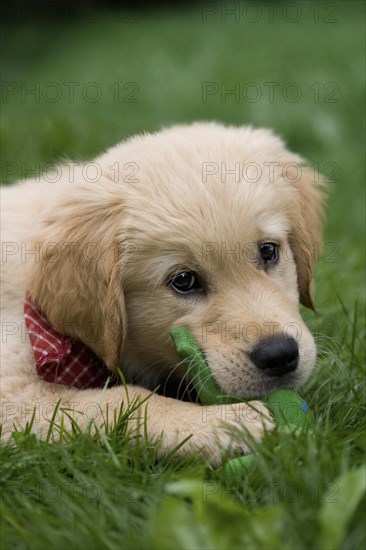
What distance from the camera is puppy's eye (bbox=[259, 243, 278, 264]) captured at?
11.8 feet

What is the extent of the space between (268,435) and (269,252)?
0.91 m

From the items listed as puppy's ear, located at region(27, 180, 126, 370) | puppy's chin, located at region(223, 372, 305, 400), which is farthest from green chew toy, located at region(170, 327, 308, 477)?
puppy's ear, located at region(27, 180, 126, 370)

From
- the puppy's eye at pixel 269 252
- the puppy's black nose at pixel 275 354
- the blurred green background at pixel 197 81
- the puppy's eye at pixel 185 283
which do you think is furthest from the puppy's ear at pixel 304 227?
the blurred green background at pixel 197 81

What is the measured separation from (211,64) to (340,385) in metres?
9.04

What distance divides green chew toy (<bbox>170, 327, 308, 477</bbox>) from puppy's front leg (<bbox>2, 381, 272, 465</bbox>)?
60mm

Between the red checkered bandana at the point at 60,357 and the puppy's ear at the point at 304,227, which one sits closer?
the red checkered bandana at the point at 60,357

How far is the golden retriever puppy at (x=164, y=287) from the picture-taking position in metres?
3.29

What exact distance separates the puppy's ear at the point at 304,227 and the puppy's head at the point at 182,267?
93 mm

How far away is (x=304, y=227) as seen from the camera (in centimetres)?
391

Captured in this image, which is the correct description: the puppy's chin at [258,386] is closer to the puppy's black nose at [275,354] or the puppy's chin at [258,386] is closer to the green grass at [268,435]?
the puppy's black nose at [275,354]

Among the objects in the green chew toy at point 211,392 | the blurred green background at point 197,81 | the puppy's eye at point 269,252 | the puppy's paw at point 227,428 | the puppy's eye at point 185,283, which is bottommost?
the puppy's paw at point 227,428

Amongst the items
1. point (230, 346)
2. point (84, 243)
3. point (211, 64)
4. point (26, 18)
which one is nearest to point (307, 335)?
point (230, 346)

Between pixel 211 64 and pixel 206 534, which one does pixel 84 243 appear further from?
pixel 211 64

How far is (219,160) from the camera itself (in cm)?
362
